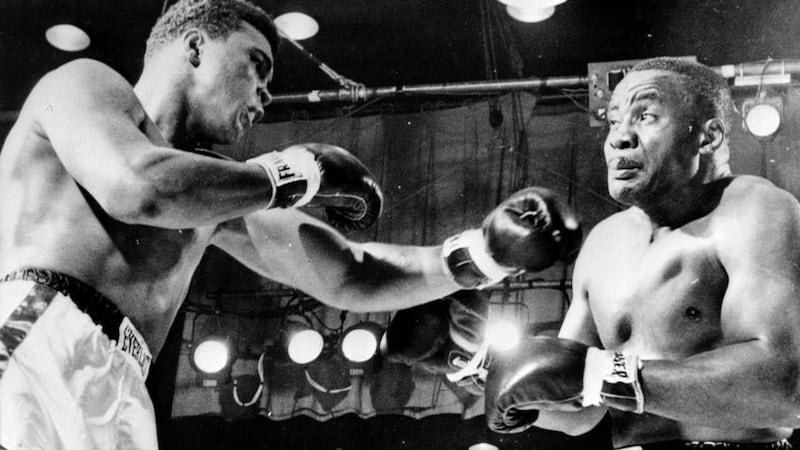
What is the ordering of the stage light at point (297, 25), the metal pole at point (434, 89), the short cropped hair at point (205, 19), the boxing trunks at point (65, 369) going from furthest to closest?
the metal pole at point (434, 89), the stage light at point (297, 25), the short cropped hair at point (205, 19), the boxing trunks at point (65, 369)

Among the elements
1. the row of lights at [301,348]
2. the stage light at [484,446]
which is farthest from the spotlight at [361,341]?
the stage light at [484,446]

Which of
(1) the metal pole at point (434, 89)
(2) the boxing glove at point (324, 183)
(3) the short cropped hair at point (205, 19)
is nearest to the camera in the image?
(2) the boxing glove at point (324, 183)

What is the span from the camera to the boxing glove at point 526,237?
4.78ft

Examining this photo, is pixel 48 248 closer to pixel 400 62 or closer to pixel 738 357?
pixel 738 357

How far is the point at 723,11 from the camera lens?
94.0 inches

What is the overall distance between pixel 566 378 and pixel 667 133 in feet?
1.72

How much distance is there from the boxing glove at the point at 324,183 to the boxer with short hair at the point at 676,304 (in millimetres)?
381

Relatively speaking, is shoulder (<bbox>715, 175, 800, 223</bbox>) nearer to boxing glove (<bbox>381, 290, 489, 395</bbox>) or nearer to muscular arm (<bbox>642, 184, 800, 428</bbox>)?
muscular arm (<bbox>642, 184, 800, 428</bbox>)

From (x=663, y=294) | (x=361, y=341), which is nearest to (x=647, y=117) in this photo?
(x=663, y=294)

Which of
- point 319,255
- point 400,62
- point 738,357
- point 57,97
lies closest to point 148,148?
point 57,97

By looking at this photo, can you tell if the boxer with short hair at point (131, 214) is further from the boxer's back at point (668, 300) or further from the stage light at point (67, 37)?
the stage light at point (67, 37)

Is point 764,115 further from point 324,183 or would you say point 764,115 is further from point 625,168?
point 324,183

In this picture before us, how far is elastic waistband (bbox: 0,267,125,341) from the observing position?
1243 mm

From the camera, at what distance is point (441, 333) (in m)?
1.70
